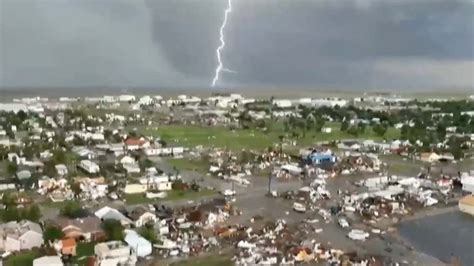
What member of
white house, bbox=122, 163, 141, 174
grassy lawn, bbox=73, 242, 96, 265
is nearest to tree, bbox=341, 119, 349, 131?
white house, bbox=122, 163, 141, 174

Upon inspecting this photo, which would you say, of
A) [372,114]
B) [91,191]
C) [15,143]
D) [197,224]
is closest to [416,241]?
[197,224]

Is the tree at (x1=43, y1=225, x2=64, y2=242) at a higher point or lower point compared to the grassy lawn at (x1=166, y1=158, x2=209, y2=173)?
lower

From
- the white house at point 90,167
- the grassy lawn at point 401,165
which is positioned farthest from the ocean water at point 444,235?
the white house at point 90,167

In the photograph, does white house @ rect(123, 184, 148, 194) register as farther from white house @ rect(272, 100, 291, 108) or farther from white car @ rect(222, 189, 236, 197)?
white house @ rect(272, 100, 291, 108)

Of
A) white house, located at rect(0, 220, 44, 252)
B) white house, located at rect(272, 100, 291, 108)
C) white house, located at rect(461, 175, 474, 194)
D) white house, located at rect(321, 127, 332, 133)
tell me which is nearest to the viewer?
white house, located at rect(0, 220, 44, 252)

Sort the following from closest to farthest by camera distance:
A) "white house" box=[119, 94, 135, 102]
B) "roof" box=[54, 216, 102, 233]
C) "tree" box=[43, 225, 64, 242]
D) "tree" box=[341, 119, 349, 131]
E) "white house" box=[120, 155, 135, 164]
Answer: "tree" box=[43, 225, 64, 242]
"roof" box=[54, 216, 102, 233]
"white house" box=[120, 155, 135, 164]
"tree" box=[341, 119, 349, 131]
"white house" box=[119, 94, 135, 102]

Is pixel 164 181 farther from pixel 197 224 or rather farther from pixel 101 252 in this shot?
pixel 101 252
